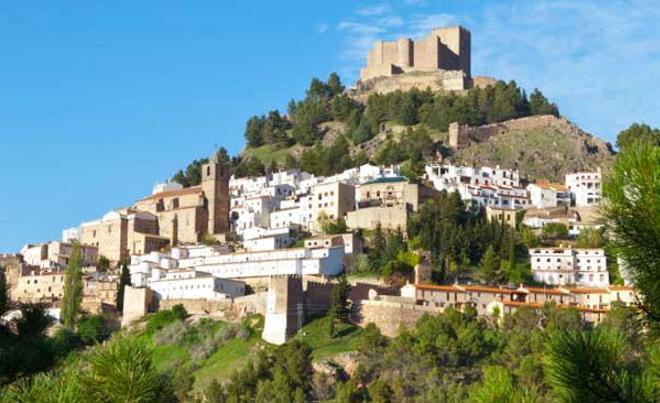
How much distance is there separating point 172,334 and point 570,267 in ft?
67.5

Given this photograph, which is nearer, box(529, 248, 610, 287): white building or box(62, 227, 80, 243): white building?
box(529, 248, 610, 287): white building

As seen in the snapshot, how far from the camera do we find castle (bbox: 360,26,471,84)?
93.2 metres

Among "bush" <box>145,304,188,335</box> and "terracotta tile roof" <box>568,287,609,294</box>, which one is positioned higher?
"terracotta tile roof" <box>568,287,609,294</box>

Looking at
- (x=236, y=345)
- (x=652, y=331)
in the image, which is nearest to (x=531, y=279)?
(x=236, y=345)

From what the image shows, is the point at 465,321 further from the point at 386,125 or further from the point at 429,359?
the point at 386,125

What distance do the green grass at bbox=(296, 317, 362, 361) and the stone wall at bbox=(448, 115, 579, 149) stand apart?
33350 millimetres

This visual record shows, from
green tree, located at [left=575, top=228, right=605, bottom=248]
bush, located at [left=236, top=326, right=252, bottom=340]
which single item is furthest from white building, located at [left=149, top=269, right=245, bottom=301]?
green tree, located at [left=575, top=228, right=605, bottom=248]

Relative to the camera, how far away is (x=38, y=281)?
205ft

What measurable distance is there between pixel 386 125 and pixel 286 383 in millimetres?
46629

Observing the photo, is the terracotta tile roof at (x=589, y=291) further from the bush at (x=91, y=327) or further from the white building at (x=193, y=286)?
the bush at (x=91, y=327)

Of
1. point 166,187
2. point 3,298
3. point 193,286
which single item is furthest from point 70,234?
point 3,298

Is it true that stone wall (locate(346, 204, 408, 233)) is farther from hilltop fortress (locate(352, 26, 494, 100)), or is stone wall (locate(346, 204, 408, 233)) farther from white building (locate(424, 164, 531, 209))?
hilltop fortress (locate(352, 26, 494, 100))

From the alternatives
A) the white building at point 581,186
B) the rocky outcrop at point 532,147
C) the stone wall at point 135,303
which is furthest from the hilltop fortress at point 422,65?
the stone wall at point 135,303

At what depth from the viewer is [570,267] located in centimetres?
5750
